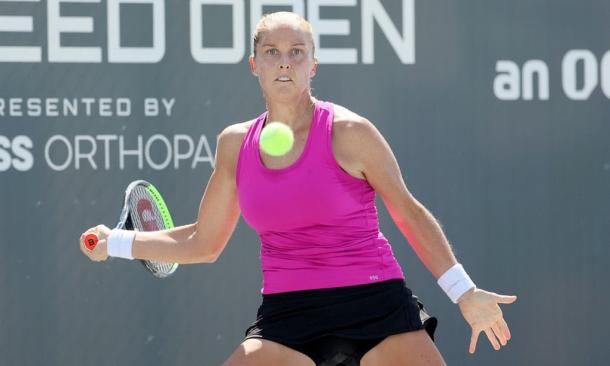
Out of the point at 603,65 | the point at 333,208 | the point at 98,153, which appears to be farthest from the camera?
the point at 603,65

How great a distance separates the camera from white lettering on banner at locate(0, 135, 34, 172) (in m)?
4.45

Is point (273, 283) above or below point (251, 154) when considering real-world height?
below

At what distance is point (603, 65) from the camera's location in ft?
15.8

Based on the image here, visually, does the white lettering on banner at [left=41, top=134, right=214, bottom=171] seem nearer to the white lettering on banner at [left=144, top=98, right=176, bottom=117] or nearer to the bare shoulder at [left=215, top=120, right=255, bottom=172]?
the white lettering on banner at [left=144, top=98, right=176, bottom=117]

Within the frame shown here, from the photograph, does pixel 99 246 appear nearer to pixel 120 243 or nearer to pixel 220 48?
pixel 120 243

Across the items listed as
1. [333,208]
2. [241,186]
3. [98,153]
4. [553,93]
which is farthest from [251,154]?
[553,93]

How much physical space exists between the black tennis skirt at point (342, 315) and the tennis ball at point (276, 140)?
38 centimetres

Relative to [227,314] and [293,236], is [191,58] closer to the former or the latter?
[227,314]

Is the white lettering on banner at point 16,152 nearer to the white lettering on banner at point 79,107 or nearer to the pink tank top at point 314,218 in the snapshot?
the white lettering on banner at point 79,107

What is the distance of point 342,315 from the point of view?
2805mm

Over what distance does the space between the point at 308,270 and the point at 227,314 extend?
1.85 metres

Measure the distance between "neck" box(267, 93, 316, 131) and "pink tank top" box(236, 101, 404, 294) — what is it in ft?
0.21

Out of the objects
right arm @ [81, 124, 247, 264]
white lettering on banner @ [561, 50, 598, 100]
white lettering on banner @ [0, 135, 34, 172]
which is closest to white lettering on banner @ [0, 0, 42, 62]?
white lettering on banner @ [0, 135, 34, 172]

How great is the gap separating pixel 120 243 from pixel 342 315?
74 cm
